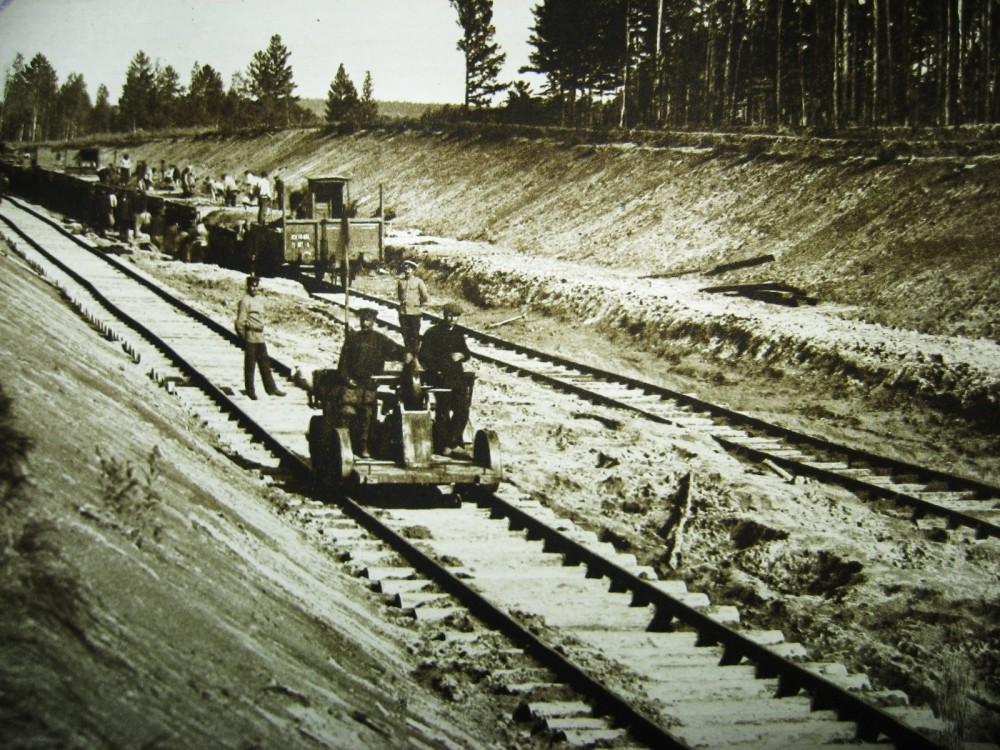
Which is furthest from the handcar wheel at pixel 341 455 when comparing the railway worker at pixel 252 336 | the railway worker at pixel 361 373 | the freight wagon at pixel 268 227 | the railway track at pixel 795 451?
the freight wagon at pixel 268 227

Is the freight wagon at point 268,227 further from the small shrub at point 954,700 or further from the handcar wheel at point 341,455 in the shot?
the small shrub at point 954,700

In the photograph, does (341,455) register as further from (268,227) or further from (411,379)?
(268,227)

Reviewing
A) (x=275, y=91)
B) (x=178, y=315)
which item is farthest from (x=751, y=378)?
(x=275, y=91)

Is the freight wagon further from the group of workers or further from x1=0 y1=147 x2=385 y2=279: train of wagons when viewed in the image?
the group of workers

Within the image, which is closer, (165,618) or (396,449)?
(165,618)

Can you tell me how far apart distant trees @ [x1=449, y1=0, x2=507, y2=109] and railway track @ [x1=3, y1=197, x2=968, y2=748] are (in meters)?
39.5

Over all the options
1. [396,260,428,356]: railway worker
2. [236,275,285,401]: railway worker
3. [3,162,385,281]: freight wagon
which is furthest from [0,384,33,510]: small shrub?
[3,162,385,281]: freight wagon

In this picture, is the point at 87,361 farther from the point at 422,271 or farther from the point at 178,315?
the point at 422,271

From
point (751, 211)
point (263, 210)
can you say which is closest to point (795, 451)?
point (751, 211)

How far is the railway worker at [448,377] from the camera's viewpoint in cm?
1030

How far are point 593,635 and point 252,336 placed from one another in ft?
26.8

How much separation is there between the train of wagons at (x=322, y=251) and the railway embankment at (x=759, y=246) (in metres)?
1.92

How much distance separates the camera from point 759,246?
22719 millimetres

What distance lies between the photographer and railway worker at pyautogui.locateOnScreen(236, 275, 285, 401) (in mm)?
13984
